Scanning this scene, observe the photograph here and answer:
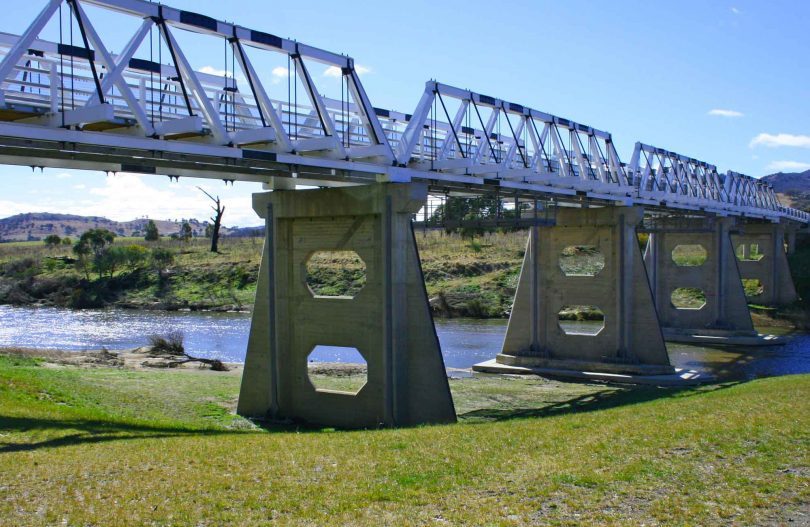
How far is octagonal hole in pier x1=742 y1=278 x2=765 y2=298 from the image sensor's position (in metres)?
64.7

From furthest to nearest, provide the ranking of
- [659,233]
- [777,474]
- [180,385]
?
[659,233]
[180,385]
[777,474]

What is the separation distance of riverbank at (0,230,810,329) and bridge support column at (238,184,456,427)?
37.6 m

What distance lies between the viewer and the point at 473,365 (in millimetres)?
36031

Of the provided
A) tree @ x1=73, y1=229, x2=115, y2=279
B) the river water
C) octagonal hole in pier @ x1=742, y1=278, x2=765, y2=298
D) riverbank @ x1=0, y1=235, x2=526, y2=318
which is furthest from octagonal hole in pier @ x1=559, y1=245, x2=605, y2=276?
tree @ x1=73, y1=229, x2=115, y2=279

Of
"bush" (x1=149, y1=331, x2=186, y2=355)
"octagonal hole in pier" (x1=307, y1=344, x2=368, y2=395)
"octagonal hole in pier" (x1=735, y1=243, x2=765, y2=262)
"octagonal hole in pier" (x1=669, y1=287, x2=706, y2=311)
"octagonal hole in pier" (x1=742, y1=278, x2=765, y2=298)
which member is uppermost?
"octagonal hole in pier" (x1=735, y1=243, x2=765, y2=262)

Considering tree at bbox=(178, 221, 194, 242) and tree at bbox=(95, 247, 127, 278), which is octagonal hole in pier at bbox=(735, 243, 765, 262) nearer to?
tree at bbox=(95, 247, 127, 278)

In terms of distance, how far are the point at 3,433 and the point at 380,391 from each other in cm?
946

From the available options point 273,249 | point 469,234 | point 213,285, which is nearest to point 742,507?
point 273,249

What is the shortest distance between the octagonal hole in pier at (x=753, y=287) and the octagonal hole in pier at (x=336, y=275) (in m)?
30.7

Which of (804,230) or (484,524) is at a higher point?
(804,230)

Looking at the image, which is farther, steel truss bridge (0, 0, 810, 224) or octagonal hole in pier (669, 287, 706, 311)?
octagonal hole in pier (669, 287, 706, 311)

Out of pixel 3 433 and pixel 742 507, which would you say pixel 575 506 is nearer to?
pixel 742 507

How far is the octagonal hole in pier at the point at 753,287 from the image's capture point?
64.7 metres

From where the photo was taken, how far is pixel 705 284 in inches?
1972
